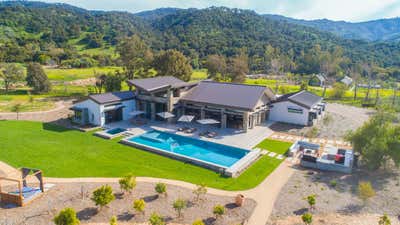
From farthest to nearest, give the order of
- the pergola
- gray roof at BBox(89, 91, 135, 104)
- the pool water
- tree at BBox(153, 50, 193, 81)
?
tree at BBox(153, 50, 193, 81) → gray roof at BBox(89, 91, 135, 104) → the pool water → the pergola

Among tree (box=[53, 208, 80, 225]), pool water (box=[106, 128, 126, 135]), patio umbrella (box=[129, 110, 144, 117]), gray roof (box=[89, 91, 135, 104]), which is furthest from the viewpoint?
patio umbrella (box=[129, 110, 144, 117])

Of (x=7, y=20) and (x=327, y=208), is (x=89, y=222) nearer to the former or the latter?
(x=327, y=208)

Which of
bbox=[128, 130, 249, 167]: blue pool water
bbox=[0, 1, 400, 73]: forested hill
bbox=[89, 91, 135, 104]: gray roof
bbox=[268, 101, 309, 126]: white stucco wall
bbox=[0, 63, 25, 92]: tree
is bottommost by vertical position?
bbox=[128, 130, 249, 167]: blue pool water

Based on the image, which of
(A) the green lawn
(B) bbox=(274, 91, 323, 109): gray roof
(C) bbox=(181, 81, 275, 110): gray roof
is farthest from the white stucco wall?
(A) the green lawn

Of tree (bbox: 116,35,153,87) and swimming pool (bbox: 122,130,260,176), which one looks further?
tree (bbox: 116,35,153,87)

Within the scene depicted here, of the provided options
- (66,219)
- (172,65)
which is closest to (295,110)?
(172,65)

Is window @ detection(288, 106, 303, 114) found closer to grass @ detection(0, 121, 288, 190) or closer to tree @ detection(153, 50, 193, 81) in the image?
grass @ detection(0, 121, 288, 190)
